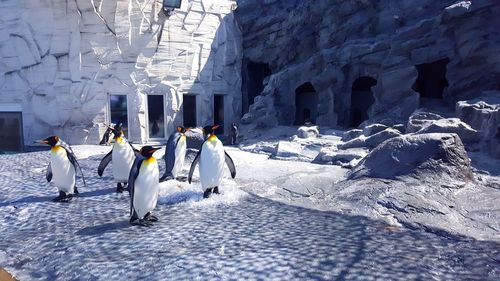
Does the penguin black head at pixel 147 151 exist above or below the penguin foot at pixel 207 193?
above

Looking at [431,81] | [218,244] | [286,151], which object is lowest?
[218,244]

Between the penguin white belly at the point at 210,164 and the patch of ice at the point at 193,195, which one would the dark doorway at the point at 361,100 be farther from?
the penguin white belly at the point at 210,164

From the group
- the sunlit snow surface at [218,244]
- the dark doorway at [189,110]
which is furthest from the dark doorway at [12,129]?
the sunlit snow surface at [218,244]

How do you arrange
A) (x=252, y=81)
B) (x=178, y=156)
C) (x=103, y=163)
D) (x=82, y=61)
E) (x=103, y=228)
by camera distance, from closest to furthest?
(x=103, y=228) < (x=103, y=163) < (x=178, y=156) < (x=82, y=61) < (x=252, y=81)

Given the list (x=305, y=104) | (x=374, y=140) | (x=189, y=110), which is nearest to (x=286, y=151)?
(x=374, y=140)

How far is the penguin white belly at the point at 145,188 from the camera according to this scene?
10.5 ft

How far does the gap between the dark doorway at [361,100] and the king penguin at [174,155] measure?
10.8 metres

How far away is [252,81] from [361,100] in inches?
207

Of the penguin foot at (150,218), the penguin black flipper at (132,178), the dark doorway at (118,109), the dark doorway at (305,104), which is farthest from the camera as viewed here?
the dark doorway at (305,104)

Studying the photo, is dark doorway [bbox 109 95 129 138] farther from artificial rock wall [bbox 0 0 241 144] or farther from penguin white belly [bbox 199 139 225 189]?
penguin white belly [bbox 199 139 225 189]

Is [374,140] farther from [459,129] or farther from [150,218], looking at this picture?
[150,218]

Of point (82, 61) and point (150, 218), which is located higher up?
point (82, 61)

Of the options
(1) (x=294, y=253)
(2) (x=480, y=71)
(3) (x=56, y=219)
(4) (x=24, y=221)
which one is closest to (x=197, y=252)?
(1) (x=294, y=253)

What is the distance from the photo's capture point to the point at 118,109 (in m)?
12.1
